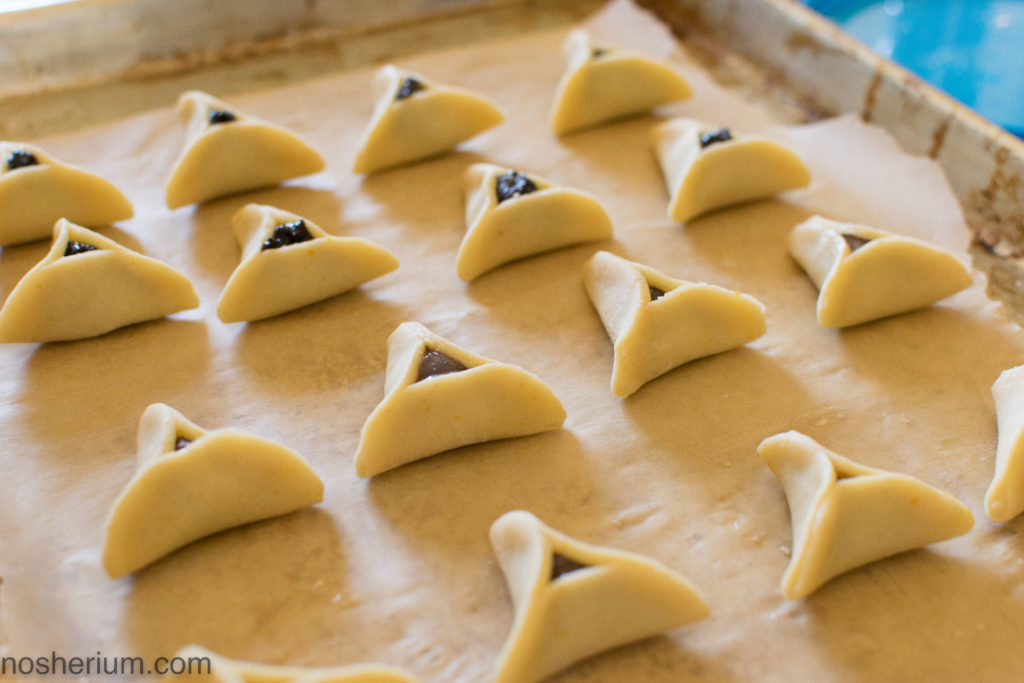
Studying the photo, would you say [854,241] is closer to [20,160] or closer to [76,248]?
[76,248]

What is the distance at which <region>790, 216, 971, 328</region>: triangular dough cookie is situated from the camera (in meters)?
2.08

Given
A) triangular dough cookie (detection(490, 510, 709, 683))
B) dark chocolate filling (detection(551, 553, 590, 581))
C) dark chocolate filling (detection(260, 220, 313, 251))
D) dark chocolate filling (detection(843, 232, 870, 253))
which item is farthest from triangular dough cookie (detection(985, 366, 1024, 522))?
dark chocolate filling (detection(260, 220, 313, 251))

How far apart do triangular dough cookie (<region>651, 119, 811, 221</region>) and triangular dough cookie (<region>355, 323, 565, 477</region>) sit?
837 mm

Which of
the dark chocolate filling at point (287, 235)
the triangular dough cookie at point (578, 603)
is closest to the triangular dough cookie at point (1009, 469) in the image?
the triangular dough cookie at point (578, 603)

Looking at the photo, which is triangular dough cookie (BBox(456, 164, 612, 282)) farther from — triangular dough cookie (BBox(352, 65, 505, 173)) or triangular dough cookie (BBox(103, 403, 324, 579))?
triangular dough cookie (BBox(103, 403, 324, 579))

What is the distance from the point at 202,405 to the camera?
75.7 inches

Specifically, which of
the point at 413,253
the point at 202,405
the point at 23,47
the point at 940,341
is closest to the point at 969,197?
the point at 940,341

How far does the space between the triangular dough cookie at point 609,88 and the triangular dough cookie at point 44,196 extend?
4.37 feet

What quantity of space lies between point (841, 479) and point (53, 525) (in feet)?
4.99

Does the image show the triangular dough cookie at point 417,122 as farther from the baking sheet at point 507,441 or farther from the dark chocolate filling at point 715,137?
the dark chocolate filling at point 715,137

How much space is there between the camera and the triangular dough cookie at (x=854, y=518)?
5.16 ft

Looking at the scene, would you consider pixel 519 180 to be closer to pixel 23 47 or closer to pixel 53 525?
pixel 53 525

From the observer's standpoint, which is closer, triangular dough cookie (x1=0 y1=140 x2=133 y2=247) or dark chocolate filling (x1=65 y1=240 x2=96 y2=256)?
dark chocolate filling (x1=65 y1=240 x2=96 y2=256)

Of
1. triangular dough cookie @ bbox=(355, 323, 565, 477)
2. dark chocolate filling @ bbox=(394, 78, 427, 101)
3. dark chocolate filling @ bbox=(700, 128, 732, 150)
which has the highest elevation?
dark chocolate filling @ bbox=(394, 78, 427, 101)
